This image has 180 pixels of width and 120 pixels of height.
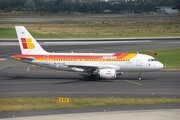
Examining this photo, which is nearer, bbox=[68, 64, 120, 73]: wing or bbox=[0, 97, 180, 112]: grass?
bbox=[0, 97, 180, 112]: grass

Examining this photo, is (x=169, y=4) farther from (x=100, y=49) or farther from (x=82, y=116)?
(x=82, y=116)

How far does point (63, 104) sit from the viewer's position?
38.3m

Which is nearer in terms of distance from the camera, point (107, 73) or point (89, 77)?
point (107, 73)

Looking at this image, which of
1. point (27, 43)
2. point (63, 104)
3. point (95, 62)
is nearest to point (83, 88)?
point (95, 62)

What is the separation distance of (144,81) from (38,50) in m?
14.1

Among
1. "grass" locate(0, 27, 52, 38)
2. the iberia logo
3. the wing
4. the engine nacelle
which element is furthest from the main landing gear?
"grass" locate(0, 27, 52, 38)

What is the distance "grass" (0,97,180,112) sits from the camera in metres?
37.5

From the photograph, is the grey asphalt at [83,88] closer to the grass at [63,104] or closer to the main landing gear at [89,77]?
the main landing gear at [89,77]

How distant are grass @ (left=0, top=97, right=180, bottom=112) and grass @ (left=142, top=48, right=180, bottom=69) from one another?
25556 mm

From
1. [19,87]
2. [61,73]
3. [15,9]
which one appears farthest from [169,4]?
[19,87]

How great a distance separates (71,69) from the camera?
180 feet

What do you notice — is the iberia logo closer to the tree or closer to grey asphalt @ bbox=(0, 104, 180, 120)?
grey asphalt @ bbox=(0, 104, 180, 120)

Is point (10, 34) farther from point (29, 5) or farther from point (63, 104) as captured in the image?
point (29, 5)

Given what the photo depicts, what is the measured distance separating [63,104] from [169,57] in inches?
1571
